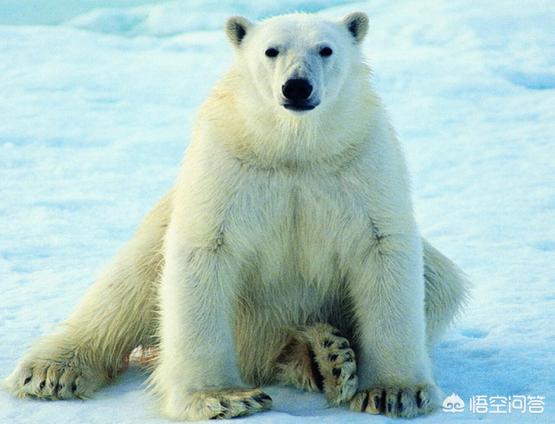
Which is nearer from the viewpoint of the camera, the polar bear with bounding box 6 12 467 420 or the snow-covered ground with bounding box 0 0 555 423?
the polar bear with bounding box 6 12 467 420

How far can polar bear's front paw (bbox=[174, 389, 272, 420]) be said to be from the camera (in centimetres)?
347

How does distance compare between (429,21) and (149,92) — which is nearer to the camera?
(149,92)

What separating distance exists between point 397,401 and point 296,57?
4.04ft

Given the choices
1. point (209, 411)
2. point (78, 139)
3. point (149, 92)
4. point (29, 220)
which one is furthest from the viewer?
point (149, 92)

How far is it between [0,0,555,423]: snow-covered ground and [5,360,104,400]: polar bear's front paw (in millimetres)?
71

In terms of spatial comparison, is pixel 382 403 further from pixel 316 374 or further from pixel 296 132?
pixel 296 132

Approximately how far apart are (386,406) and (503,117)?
6.96m

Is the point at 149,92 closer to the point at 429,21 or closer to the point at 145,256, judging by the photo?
the point at 429,21

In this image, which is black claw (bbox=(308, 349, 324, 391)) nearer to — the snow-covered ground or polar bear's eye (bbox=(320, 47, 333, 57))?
the snow-covered ground

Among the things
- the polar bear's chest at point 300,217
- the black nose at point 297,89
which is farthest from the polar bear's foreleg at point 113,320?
the black nose at point 297,89

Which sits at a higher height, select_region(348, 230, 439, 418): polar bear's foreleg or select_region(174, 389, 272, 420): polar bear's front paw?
select_region(348, 230, 439, 418): polar bear's foreleg

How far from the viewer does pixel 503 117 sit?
10.1m

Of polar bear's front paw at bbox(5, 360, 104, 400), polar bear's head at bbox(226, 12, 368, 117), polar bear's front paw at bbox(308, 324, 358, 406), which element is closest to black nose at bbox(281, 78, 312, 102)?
polar bear's head at bbox(226, 12, 368, 117)

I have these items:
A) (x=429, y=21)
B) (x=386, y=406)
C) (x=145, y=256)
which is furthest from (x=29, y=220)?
(x=429, y=21)
